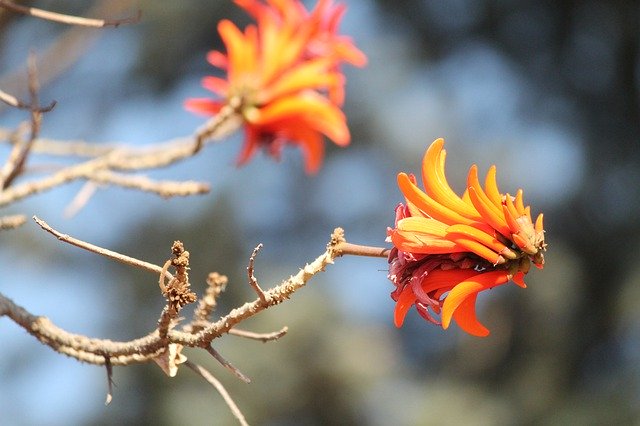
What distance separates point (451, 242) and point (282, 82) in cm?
90

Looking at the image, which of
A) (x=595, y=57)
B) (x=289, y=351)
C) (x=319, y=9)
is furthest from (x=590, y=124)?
(x=319, y=9)

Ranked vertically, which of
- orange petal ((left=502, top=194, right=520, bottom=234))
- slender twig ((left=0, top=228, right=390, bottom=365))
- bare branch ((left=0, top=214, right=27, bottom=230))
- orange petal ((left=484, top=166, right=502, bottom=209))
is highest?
bare branch ((left=0, top=214, right=27, bottom=230))

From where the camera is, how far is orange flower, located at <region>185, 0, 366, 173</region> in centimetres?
181

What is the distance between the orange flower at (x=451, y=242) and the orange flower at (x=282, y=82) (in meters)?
0.73

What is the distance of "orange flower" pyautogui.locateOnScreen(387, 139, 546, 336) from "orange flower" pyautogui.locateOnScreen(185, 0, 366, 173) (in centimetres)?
73

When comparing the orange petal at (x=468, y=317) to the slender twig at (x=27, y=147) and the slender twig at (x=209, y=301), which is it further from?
the slender twig at (x=27, y=147)

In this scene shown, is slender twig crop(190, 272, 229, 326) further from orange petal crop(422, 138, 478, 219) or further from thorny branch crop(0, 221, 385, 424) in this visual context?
orange petal crop(422, 138, 478, 219)

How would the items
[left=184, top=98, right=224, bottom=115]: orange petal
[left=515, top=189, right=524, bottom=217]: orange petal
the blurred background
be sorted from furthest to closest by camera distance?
the blurred background → [left=184, top=98, right=224, bottom=115]: orange petal → [left=515, top=189, right=524, bottom=217]: orange petal

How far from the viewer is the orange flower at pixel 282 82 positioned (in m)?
1.81

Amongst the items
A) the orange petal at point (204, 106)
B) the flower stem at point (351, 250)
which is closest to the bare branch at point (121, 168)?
the orange petal at point (204, 106)

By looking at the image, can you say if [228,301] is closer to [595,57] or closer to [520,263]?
[595,57]

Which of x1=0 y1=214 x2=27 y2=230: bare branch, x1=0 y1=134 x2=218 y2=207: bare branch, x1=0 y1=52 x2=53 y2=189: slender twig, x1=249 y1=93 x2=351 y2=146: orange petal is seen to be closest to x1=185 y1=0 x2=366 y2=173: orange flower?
x1=249 y1=93 x2=351 y2=146: orange petal

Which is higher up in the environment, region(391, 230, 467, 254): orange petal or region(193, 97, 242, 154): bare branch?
region(193, 97, 242, 154): bare branch

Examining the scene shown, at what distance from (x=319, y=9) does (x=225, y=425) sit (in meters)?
5.38
